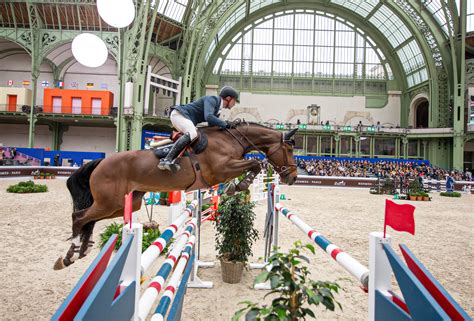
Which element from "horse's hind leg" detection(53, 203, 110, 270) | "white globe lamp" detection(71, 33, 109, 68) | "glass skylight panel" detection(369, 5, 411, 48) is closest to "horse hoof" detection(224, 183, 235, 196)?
"horse's hind leg" detection(53, 203, 110, 270)

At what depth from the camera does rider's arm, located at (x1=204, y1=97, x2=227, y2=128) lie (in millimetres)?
3422

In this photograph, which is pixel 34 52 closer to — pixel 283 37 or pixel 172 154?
pixel 283 37

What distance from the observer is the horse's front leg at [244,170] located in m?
3.36

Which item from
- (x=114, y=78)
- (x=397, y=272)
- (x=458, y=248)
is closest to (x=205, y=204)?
(x=458, y=248)

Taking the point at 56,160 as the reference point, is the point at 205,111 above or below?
above

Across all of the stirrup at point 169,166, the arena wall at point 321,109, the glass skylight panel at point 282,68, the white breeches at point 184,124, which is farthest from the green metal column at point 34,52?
the stirrup at point 169,166

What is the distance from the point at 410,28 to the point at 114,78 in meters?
33.5

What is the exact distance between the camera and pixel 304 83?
3794 centimetres

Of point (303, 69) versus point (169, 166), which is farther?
point (303, 69)

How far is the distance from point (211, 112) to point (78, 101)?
28.8 meters

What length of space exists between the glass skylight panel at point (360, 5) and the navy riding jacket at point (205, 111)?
38897 millimetres

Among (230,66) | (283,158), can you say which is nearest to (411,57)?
(230,66)

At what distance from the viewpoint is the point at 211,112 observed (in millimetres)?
3436

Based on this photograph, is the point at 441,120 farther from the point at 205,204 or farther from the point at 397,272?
the point at 397,272
